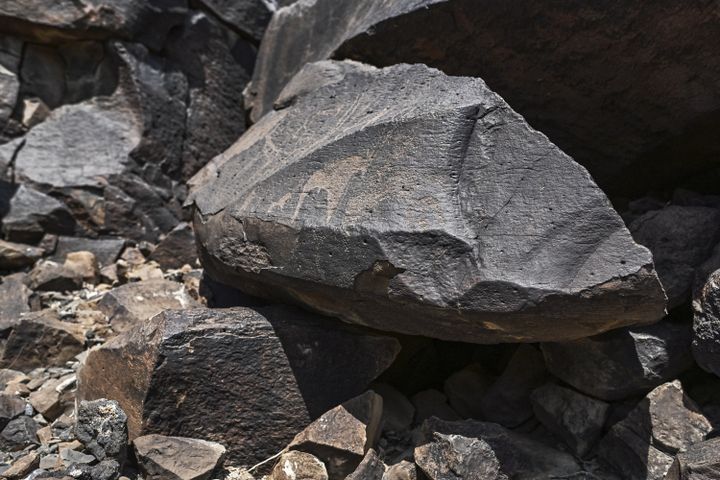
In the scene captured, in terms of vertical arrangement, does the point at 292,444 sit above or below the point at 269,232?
below

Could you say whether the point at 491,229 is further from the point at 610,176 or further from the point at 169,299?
the point at 169,299

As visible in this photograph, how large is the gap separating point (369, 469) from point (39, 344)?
1.24m

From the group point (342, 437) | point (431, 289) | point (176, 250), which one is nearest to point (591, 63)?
point (431, 289)

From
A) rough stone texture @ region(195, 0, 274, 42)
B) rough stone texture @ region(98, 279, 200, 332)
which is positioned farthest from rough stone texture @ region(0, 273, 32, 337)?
rough stone texture @ region(195, 0, 274, 42)

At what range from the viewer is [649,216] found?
2279mm

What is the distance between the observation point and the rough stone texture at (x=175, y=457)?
Answer: 1.88 metres

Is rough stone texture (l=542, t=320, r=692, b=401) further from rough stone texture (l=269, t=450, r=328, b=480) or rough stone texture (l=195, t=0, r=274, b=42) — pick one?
rough stone texture (l=195, t=0, r=274, b=42)

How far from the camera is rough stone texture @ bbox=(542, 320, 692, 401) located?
2029 millimetres

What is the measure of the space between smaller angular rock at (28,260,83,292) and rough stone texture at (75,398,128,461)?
3.39ft

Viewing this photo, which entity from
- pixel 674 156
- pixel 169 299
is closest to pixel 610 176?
pixel 674 156

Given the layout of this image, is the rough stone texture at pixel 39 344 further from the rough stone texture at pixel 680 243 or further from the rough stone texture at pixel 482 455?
the rough stone texture at pixel 680 243

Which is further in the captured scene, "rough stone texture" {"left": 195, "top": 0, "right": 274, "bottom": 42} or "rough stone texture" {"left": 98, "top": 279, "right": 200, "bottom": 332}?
"rough stone texture" {"left": 195, "top": 0, "right": 274, "bottom": 42}

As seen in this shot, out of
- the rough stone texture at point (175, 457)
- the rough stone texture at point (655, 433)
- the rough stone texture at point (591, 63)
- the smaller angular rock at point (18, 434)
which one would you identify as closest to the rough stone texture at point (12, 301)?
the smaller angular rock at point (18, 434)

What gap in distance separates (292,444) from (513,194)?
0.92 meters
